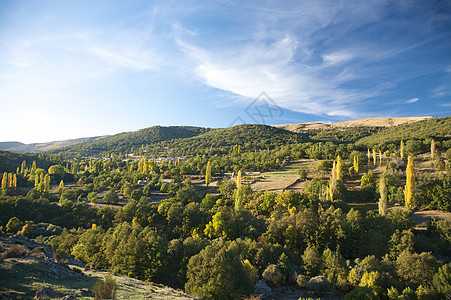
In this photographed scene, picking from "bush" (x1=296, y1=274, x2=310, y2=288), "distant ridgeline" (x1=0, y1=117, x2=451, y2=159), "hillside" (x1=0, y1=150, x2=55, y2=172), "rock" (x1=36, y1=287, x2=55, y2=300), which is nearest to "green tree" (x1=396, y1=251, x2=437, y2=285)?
"bush" (x1=296, y1=274, x2=310, y2=288)

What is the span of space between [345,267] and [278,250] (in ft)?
23.8

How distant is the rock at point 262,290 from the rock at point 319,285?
426cm

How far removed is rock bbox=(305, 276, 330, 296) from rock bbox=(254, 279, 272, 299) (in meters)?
4.26

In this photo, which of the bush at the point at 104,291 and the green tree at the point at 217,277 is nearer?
the bush at the point at 104,291

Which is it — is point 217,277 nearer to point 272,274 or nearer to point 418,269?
point 272,274

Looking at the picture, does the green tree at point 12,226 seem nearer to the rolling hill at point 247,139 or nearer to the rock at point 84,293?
the rock at point 84,293

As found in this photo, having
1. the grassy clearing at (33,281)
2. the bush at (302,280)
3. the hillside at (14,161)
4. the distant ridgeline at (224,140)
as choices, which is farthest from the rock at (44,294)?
the hillside at (14,161)

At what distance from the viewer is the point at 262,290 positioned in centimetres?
2178

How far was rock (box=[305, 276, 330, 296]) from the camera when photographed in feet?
72.7

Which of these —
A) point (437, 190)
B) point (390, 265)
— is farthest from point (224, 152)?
point (390, 265)

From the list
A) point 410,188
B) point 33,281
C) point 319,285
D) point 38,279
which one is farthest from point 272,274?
point 410,188

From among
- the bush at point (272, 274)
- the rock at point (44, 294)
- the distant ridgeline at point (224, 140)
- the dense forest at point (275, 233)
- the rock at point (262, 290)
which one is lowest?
the rock at point (262, 290)

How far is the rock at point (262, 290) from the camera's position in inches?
837

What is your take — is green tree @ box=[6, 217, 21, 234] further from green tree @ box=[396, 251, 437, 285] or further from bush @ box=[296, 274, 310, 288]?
Answer: green tree @ box=[396, 251, 437, 285]
